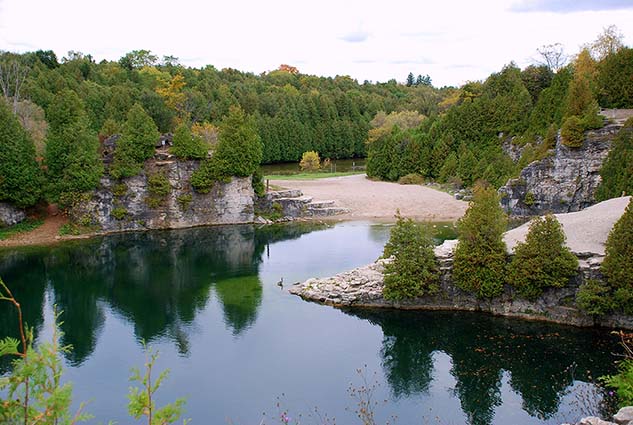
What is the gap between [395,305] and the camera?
925 inches

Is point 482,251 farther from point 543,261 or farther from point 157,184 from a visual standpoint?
point 157,184

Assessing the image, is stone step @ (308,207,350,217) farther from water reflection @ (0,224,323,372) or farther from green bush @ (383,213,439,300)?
green bush @ (383,213,439,300)

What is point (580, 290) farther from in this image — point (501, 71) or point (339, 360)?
point (501, 71)

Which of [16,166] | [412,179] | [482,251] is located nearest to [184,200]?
[16,166]

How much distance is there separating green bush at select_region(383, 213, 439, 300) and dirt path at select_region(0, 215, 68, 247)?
71.8ft

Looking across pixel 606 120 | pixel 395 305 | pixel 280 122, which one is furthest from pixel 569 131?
pixel 280 122

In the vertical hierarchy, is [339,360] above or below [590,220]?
below

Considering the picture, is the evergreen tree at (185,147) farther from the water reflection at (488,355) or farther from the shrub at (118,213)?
the water reflection at (488,355)

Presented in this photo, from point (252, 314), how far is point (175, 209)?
17897 mm

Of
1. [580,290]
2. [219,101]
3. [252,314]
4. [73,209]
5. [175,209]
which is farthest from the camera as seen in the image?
[219,101]

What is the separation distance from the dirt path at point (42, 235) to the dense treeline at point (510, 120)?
29.5 metres

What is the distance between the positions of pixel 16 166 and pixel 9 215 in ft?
10.4

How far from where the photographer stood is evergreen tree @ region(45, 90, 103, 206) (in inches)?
1411

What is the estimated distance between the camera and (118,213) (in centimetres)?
3772
